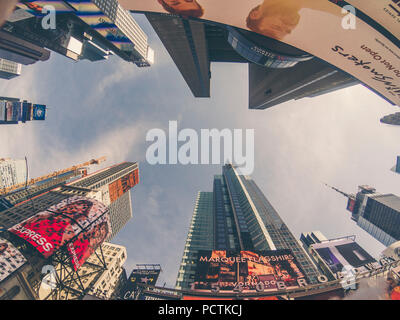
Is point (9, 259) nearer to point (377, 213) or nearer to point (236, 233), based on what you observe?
point (236, 233)

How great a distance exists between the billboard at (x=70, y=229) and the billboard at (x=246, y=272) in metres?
20.5

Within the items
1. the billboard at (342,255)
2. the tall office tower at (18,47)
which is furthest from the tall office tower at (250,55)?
the tall office tower at (18,47)

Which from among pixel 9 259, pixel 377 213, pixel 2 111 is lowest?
pixel 377 213

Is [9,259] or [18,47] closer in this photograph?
[9,259]

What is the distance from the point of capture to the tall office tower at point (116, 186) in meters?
78.8

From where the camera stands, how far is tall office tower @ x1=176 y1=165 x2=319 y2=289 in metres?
50.4

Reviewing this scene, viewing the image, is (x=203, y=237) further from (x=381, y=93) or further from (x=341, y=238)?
(x=381, y=93)

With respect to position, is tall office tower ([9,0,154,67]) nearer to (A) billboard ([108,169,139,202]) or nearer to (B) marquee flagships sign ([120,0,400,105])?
(A) billboard ([108,169,139,202])

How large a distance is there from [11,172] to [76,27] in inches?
5598

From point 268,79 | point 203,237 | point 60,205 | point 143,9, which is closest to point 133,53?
point 268,79

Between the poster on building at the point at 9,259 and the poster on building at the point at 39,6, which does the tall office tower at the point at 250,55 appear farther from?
the poster on building at the point at 39,6

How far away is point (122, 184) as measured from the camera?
9675 centimetres

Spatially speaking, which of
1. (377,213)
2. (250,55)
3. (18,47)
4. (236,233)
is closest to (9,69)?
(18,47)

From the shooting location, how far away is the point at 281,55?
20656mm
